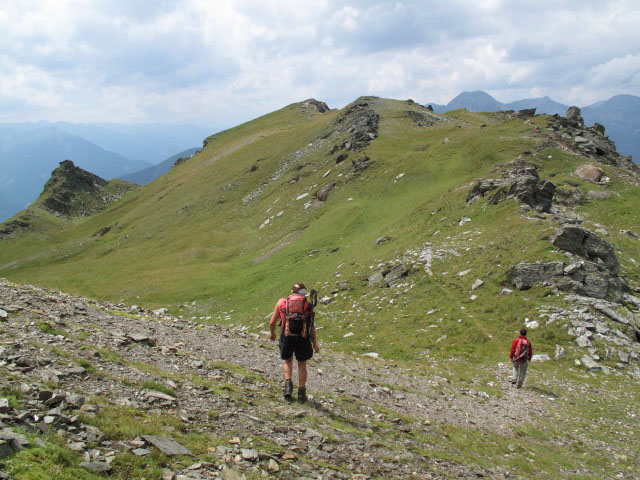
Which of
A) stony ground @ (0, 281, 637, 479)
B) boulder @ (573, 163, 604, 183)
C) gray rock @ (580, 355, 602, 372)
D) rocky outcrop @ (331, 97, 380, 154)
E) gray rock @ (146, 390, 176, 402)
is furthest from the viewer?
rocky outcrop @ (331, 97, 380, 154)

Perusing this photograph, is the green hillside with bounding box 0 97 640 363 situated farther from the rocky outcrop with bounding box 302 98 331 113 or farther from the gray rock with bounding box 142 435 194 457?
the rocky outcrop with bounding box 302 98 331 113

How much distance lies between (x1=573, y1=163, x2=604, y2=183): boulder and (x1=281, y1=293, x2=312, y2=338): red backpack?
157 feet

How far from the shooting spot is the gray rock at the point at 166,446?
23.9ft

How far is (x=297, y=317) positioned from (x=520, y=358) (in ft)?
40.4

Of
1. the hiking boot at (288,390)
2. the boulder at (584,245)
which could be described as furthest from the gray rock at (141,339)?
the boulder at (584,245)

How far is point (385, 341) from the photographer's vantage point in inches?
965

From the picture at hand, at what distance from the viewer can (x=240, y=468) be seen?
7.48m

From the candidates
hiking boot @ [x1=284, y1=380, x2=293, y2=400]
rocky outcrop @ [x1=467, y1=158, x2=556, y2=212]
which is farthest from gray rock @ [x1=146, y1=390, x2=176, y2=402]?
rocky outcrop @ [x1=467, y1=158, x2=556, y2=212]

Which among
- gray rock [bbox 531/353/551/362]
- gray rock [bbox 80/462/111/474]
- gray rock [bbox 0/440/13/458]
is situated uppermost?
gray rock [bbox 0/440/13/458]

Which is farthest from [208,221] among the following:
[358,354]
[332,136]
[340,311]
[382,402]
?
[382,402]

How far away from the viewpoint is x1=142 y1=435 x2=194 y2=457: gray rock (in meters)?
7.27

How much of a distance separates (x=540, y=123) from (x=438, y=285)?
60861 millimetres

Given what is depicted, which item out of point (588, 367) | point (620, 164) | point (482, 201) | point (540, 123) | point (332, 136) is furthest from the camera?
point (332, 136)

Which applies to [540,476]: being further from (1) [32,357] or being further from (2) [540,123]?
(2) [540,123]
